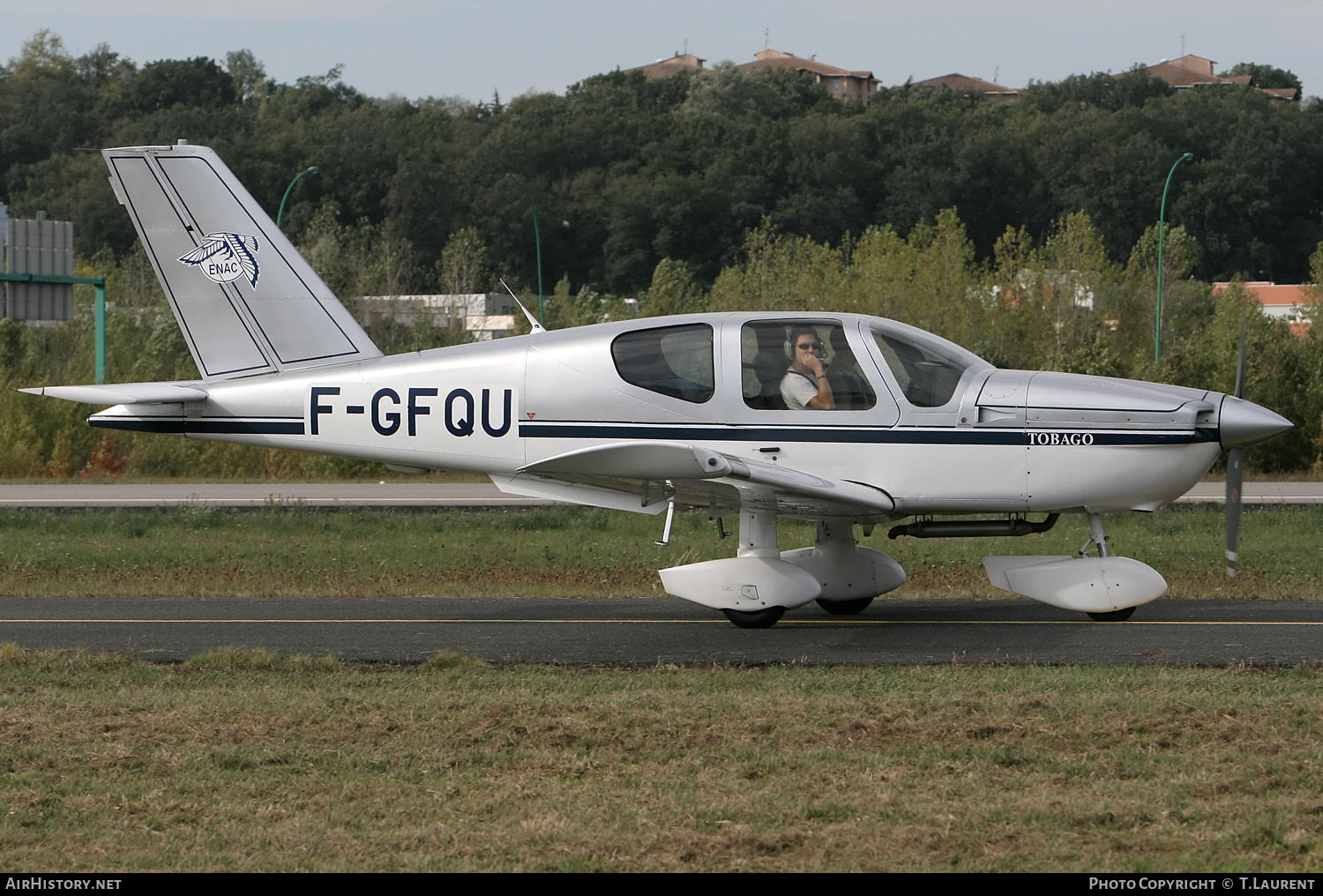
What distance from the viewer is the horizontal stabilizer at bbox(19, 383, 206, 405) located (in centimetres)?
1115

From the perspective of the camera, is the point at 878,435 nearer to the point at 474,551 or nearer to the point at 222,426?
the point at 222,426

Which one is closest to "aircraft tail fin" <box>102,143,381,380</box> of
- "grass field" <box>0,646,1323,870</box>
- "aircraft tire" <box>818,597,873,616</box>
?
"grass field" <box>0,646,1323,870</box>

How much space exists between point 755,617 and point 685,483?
49.3 inches

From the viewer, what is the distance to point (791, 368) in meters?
10.8

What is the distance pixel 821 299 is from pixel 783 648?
101 ft

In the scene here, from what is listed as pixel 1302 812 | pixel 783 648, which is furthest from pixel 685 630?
pixel 1302 812

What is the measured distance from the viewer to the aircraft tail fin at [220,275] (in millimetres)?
11945

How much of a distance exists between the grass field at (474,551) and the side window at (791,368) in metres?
2.92

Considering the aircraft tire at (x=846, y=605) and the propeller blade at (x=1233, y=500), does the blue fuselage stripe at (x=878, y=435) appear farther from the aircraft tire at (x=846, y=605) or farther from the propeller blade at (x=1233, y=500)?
the aircraft tire at (x=846, y=605)

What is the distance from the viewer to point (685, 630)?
10812 millimetres

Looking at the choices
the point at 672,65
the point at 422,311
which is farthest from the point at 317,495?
the point at 672,65

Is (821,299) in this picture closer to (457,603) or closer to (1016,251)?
(1016,251)

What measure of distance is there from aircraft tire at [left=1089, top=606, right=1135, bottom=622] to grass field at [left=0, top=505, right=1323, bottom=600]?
193cm

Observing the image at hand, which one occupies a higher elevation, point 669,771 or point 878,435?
point 878,435
